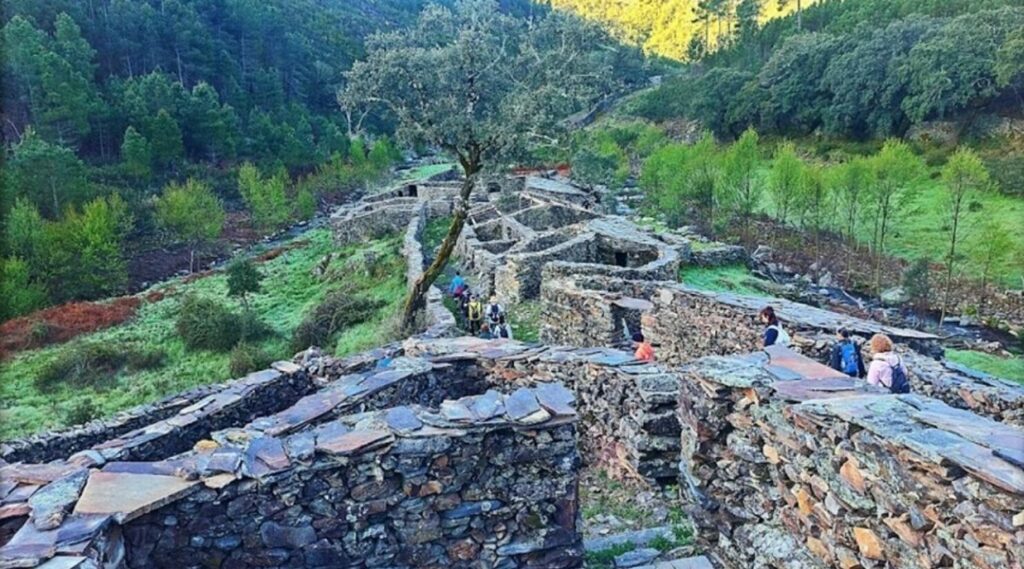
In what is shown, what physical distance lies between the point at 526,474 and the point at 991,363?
59.5 feet

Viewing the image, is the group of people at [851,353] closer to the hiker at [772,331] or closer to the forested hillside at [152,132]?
the hiker at [772,331]

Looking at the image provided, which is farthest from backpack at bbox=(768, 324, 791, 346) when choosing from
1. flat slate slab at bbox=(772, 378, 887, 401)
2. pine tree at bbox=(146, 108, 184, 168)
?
pine tree at bbox=(146, 108, 184, 168)

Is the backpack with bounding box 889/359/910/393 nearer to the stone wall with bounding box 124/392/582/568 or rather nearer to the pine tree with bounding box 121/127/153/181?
the stone wall with bounding box 124/392/582/568

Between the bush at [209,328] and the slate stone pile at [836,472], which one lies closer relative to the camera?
the slate stone pile at [836,472]

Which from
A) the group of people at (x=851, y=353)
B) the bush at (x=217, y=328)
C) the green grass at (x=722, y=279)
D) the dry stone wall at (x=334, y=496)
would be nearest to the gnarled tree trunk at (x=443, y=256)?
the group of people at (x=851, y=353)

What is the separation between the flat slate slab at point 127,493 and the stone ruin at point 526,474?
13 millimetres

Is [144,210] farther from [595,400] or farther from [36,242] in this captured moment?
[595,400]

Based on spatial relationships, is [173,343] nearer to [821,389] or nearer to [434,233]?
[434,233]

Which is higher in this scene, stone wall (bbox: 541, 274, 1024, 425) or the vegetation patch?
stone wall (bbox: 541, 274, 1024, 425)

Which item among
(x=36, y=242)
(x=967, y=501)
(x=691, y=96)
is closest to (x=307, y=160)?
(x=36, y=242)

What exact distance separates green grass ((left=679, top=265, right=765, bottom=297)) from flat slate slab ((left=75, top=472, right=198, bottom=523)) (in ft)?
47.5

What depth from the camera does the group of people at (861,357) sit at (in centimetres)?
634

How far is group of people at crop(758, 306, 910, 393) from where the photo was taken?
634 centimetres

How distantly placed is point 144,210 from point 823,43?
55123 millimetres
